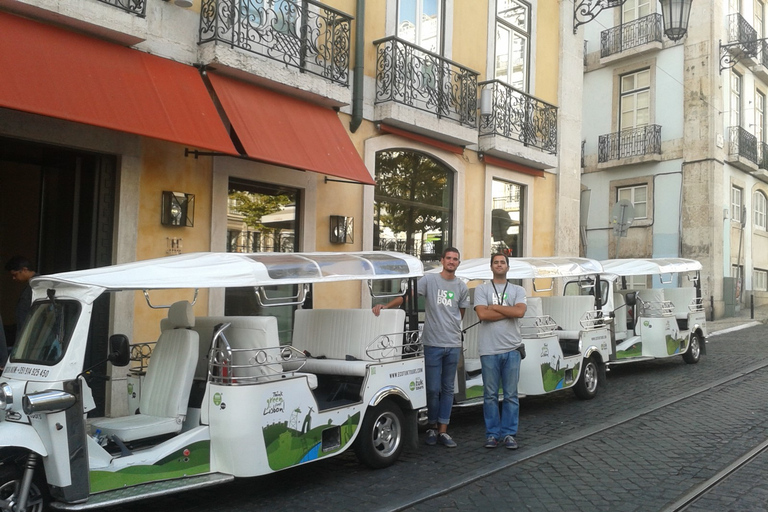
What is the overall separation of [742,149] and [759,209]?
12.7 ft

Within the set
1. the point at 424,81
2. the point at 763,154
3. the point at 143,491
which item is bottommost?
the point at 143,491

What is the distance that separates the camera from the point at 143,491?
4781mm

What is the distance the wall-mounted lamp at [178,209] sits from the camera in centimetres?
902

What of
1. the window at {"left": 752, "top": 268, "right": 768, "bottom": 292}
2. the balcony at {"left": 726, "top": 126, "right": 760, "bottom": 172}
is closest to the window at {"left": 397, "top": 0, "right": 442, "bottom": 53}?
the balcony at {"left": 726, "top": 126, "right": 760, "bottom": 172}

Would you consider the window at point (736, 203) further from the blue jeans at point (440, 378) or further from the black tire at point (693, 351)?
the blue jeans at point (440, 378)

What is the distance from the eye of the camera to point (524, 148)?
1488 cm

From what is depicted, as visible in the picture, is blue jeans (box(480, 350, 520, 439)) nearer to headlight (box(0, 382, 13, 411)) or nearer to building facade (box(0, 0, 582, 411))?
building facade (box(0, 0, 582, 411))

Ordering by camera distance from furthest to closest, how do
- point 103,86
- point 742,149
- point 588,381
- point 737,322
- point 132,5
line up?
point 742,149, point 737,322, point 588,381, point 132,5, point 103,86

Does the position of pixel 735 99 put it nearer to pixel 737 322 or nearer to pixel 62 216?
pixel 737 322

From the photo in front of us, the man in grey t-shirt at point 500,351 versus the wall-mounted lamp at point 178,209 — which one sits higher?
the wall-mounted lamp at point 178,209

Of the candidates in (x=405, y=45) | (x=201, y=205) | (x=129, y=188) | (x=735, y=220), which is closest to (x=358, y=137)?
(x=405, y=45)

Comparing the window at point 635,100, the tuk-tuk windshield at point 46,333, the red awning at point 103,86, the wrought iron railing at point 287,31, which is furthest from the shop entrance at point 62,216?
the window at point 635,100

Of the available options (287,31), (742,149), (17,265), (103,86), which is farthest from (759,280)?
(17,265)

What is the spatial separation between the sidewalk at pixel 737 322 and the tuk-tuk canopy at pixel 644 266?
6.47 m
